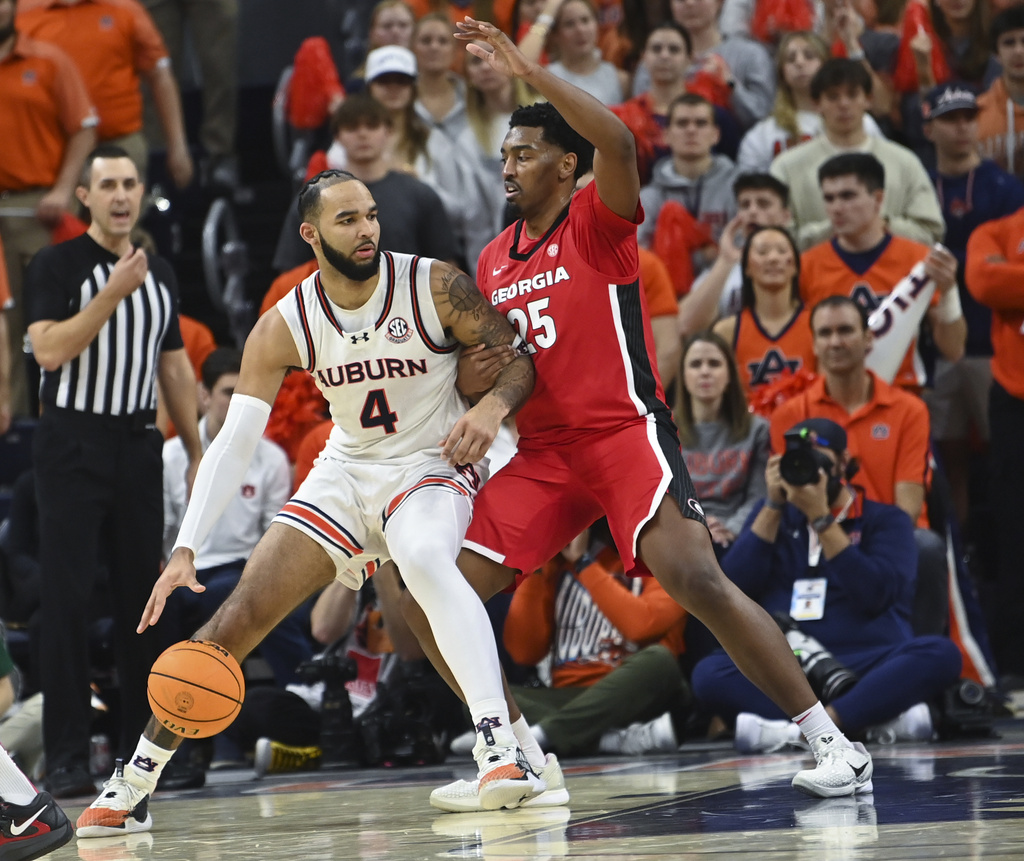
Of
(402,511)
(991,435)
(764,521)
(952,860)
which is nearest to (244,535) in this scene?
(764,521)

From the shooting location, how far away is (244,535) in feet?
26.0

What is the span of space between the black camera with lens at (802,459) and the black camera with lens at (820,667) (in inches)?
26.6

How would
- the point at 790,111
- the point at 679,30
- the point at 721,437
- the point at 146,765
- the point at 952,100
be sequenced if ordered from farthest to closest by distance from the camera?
the point at 679,30 < the point at 790,111 < the point at 952,100 < the point at 721,437 < the point at 146,765

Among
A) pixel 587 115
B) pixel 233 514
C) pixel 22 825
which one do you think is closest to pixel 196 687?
pixel 22 825

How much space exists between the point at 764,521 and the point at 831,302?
115 cm

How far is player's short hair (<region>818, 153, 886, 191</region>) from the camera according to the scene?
796 cm

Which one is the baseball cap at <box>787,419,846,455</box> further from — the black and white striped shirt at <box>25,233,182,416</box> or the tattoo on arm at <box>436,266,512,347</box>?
the black and white striped shirt at <box>25,233,182,416</box>

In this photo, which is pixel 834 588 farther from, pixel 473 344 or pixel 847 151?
pixel 847 151

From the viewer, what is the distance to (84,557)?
245 inches

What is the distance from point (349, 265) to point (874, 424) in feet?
10.7

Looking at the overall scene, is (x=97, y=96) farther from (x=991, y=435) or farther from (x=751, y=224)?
(x=991, y=435)

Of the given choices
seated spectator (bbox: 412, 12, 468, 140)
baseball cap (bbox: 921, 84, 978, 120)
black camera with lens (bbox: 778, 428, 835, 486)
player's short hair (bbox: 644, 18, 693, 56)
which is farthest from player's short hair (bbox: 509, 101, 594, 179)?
player's short hair (bbox: 644, 18, 693, 56)

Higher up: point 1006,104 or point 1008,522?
point 1006,104

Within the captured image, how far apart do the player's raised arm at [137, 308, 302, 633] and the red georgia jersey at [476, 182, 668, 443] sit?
0.80 m
